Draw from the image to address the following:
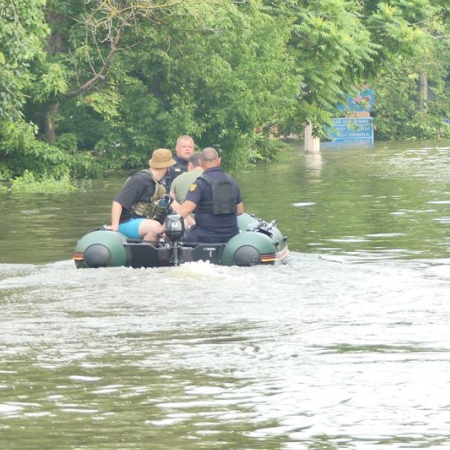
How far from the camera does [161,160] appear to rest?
17.5 m

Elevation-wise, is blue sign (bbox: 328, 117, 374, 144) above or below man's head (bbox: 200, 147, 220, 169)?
below

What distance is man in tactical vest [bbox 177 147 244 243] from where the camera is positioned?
55.2 ft

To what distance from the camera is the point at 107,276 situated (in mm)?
16109

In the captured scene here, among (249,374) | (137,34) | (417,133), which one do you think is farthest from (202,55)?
(417,133)

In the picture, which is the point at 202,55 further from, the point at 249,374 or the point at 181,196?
the point at 249,374

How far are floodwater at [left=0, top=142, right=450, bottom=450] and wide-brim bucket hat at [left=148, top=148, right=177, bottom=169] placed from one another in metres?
1.60

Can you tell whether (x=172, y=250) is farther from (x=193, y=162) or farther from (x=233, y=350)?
(x=233, y=350)

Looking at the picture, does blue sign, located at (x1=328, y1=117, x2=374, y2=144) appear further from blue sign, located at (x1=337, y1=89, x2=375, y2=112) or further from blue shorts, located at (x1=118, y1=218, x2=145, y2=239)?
blue shorts, located at (x1=118, y1=218, x2=145, y2=239)

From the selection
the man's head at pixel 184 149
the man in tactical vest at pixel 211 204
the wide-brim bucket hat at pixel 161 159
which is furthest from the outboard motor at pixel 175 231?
the man's head at pixel 184 149

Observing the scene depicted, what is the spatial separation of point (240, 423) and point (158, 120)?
30022 mm

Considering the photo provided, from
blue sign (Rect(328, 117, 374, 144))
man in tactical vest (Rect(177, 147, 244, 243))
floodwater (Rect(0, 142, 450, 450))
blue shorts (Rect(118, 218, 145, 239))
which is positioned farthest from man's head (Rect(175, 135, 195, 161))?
blue sign (Rect(328, 117, 374, 144))

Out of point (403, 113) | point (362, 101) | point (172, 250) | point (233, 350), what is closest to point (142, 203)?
point (172, 250)

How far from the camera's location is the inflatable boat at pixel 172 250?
16.5 m

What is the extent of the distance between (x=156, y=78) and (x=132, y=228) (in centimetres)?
2235
